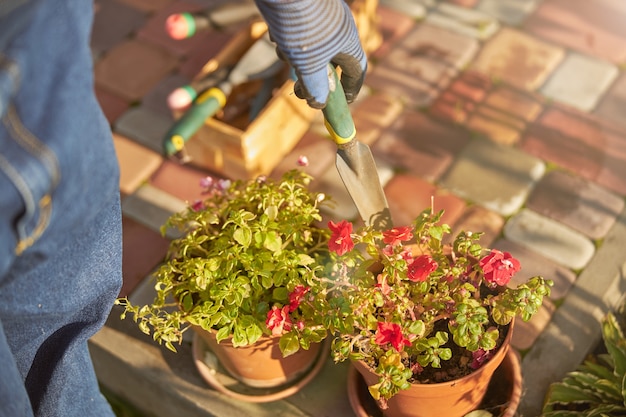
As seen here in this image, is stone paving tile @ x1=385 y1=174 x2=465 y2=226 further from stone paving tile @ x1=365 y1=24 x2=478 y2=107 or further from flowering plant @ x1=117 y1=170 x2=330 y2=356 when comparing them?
flowering plant @ x1=117 y1=170 x2=330 y2=356

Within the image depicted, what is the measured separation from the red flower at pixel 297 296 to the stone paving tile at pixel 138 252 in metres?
0.88

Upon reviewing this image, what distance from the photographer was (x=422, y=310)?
1.82m

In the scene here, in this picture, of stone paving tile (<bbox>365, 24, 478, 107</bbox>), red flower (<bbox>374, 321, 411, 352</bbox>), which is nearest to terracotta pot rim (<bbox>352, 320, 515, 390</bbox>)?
red flower (<bbox>374, 321, 411, 352</bbox>)

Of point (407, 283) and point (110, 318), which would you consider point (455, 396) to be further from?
point (110, 318)

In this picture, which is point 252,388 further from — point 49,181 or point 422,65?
point 422,65

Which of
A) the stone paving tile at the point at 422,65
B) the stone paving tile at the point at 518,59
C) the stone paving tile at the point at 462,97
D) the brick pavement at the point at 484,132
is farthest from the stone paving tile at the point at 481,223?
the stone paving tile at the point at 518,59

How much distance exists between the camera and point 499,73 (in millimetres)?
2955

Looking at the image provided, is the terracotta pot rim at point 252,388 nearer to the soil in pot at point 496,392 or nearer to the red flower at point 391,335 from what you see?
the soil in pot at point 496,392

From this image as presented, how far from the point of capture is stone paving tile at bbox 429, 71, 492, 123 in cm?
284

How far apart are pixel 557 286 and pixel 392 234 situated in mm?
821

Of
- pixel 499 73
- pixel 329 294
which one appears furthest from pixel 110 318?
pixel 499 73

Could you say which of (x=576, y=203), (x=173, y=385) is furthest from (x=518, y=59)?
(x=173, y=385)

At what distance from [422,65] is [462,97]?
0.24 metres

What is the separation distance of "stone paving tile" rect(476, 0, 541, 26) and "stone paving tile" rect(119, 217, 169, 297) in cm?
170
